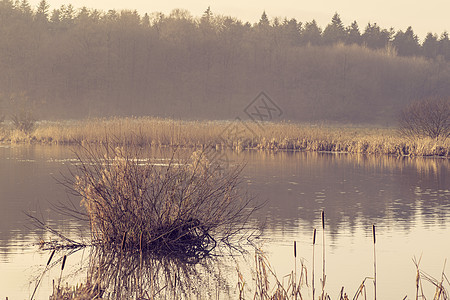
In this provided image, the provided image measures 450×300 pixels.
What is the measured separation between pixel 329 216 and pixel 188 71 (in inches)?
2721

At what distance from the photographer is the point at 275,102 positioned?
76562mm

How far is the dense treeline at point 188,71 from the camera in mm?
Result: 76750

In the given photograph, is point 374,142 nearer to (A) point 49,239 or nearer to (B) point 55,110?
(A) point 49,239

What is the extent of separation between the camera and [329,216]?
15188mm

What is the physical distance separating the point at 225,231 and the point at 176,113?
61.1 m

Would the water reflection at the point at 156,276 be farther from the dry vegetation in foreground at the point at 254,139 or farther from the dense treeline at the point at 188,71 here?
the dense treeline at the point at 188,71

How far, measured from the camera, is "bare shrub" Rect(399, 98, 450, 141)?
34531 millimetres

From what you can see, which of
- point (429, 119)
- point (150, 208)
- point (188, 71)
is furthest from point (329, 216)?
point (188, 71)

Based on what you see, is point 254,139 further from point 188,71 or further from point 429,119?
point 188,71

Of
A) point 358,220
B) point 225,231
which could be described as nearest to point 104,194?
point 225,231

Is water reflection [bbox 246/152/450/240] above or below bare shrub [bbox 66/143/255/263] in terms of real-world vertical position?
below

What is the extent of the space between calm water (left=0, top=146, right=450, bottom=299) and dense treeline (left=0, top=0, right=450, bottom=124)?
4704 cm

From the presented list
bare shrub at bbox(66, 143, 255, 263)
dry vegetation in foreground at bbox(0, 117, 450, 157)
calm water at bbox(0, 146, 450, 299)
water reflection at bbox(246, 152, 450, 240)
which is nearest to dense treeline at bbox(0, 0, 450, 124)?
dry vegetation in foreground at bbox(0, 117, 450, 157)

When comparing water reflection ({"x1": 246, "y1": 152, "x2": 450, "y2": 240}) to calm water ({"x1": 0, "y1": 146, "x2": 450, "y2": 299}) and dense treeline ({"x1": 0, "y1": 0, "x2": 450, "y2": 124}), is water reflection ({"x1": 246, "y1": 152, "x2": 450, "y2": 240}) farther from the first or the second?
dense treeline ({"x1": 0, "y1": 0, "x2": 450, "y2": 124})
